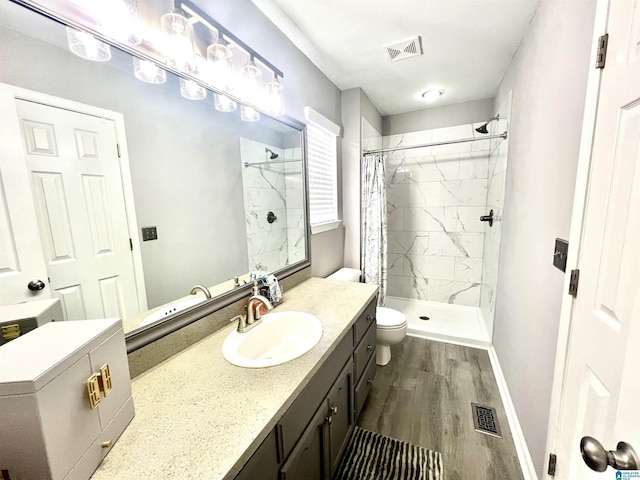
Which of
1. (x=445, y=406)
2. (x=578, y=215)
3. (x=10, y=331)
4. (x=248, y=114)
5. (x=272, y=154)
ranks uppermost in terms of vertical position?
(x=248, y=114)

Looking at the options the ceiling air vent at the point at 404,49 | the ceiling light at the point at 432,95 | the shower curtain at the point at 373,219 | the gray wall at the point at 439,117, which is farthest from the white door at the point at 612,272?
the gray wall at the point at 439,117

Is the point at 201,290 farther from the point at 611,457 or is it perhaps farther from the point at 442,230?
the point at 442,230

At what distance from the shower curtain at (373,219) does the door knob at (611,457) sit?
2041 mm

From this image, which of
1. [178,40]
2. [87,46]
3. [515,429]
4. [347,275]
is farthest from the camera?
[347,275]

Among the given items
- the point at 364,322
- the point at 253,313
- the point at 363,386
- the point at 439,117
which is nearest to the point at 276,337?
the point at 253,313

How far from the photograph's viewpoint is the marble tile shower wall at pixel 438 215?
2.95 metres

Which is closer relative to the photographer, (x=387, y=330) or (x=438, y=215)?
(x=387, y=330)

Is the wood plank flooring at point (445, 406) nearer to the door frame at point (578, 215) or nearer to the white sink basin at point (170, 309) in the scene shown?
the door frame at point (578, 215)

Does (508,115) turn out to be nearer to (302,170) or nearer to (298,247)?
(302,170)

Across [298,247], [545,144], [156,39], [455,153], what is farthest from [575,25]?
[455,153]

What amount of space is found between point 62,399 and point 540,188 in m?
1.91

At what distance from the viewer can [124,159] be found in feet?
3.01

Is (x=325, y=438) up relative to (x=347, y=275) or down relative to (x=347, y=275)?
down

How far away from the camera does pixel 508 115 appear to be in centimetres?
203
